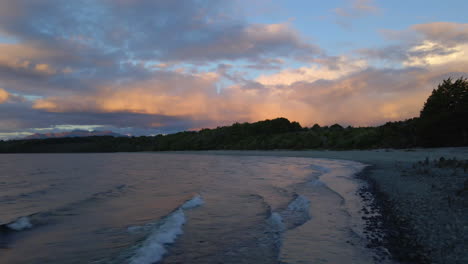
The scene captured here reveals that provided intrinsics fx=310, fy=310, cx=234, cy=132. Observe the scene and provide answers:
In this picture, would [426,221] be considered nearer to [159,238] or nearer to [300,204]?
[300,204]

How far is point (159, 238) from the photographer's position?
7242 mm

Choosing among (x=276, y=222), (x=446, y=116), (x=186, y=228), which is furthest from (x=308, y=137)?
(x=186, y=228)

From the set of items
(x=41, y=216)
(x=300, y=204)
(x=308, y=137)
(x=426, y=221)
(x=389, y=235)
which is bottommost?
(x=41, y=216)

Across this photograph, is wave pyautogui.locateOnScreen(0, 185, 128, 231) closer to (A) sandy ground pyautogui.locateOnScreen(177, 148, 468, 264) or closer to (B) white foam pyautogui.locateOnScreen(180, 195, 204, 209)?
(B) white foam pyautogui.locateOnScreen(180, 195, 204, 209)

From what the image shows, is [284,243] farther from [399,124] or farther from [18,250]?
[399,124]

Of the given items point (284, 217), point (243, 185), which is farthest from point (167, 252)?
point (243, 185)

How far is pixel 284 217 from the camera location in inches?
372

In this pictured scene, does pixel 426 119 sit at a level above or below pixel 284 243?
above

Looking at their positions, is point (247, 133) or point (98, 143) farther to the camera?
point (98, 143)

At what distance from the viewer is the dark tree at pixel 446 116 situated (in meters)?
39.3

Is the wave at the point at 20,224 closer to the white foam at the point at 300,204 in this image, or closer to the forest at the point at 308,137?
the white foam at the point at 300,204

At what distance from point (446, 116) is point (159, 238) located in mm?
43754

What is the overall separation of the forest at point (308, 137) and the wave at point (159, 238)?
4140 cm

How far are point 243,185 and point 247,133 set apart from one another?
81375 mm
